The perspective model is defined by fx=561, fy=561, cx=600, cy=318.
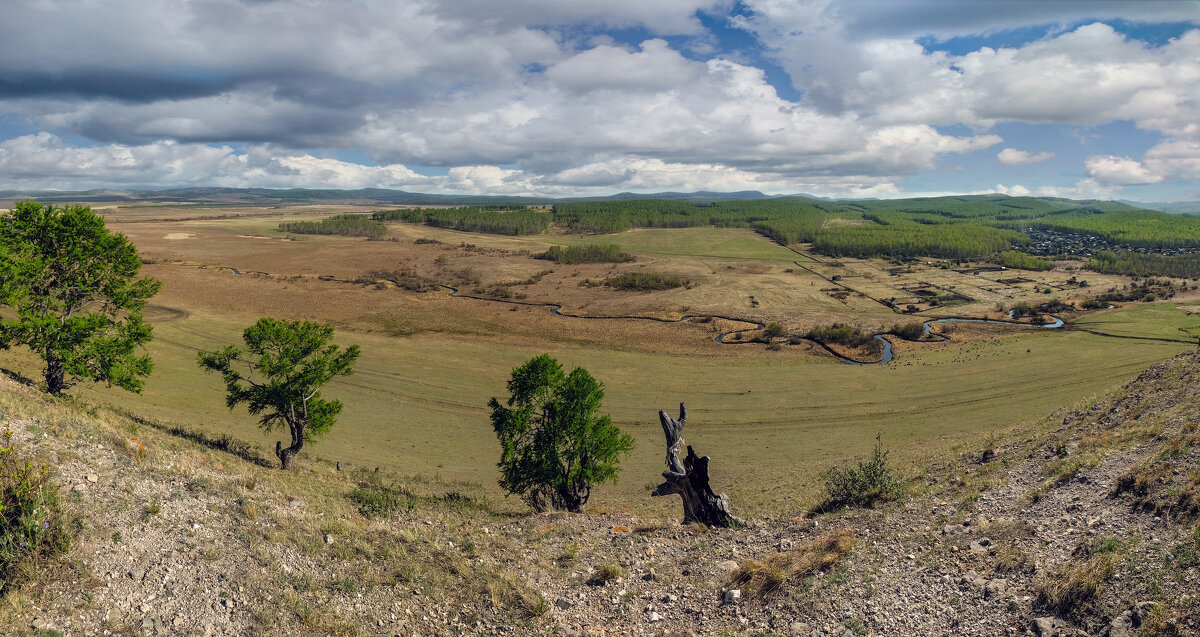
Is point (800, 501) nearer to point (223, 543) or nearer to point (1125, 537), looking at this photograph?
point (1125, 537)

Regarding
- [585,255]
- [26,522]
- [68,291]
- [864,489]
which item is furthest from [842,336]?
[585,255]

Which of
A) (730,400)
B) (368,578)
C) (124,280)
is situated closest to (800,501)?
(368,578)

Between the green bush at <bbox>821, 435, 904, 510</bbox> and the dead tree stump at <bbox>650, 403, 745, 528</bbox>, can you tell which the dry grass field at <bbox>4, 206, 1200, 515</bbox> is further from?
the dead tree stump at <bbox>650, 403, 745, 528</bbox>

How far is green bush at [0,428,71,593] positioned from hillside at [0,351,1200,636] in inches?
14.7

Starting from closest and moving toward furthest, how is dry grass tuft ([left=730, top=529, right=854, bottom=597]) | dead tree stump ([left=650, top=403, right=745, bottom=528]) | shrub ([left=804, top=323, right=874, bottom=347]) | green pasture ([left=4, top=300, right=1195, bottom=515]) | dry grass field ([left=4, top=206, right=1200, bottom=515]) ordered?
dry grass tuft ([left=730, top=529, right=854, bottom=597]) < dead tree stump ([left=650, top=403, right=745, bottom=528]) < green pasture ([left=4, top=300, right=1195, bottom=515]) < dry grass field ([left=4, top=206, right=1200, bottom=515]) < shrub ([left=804, top=323, right=874, bottom=347])

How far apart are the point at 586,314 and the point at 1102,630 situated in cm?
7864

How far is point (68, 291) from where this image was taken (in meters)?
27.3

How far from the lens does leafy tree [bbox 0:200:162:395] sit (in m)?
24.9

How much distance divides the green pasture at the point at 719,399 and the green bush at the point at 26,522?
2012cm

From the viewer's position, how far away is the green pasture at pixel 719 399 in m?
34.2

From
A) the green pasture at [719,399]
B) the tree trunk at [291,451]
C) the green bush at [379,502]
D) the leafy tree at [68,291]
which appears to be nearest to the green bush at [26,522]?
the green bush at [379,502]

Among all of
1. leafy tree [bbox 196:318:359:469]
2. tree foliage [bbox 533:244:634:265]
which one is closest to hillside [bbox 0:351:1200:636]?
leafy tree [bbox 196:318:359:469]

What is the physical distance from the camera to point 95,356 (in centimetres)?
2606

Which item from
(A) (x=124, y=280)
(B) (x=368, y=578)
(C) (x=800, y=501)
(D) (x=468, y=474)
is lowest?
Result: (D) (x=468, y=474)
